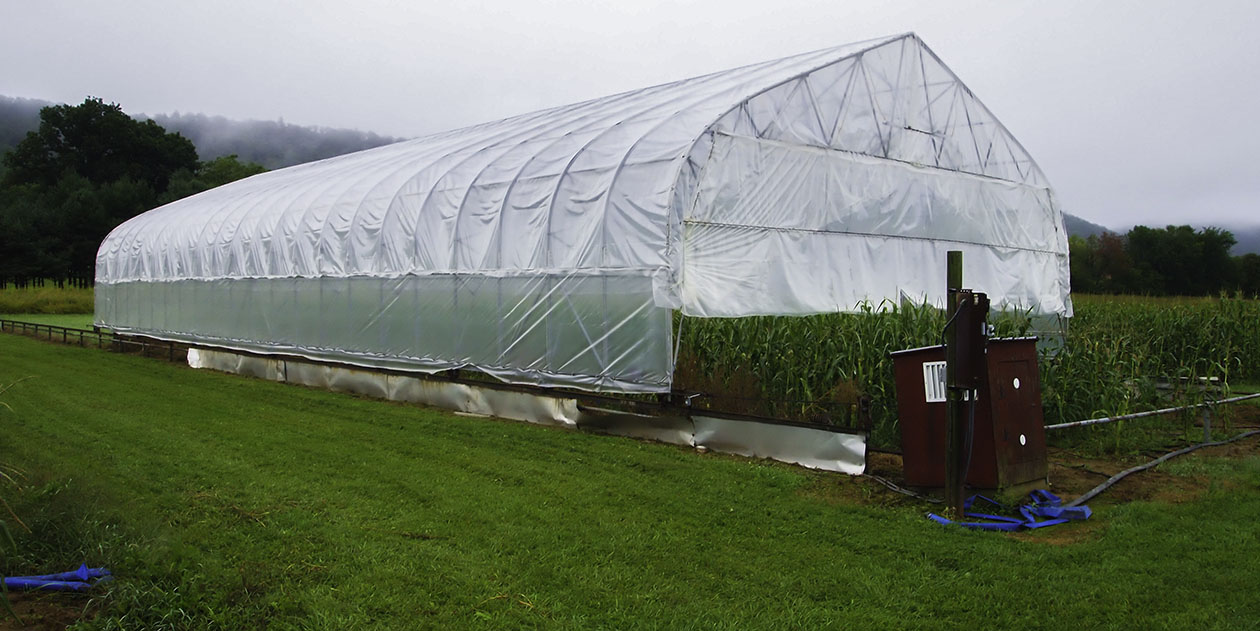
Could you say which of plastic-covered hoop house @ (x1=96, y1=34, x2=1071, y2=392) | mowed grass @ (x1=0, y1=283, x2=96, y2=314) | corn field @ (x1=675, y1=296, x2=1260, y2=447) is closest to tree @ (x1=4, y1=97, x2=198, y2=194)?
mowed grass @ (x1=0, y1=283, x2=96, y2=314)

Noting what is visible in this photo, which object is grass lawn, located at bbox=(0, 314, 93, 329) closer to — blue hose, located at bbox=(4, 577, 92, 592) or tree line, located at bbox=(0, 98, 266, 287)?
tree line, located at bbox=(0, 98, 266, 287)

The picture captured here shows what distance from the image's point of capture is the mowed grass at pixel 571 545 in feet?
14.4

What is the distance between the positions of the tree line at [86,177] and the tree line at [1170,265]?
55.1 metres

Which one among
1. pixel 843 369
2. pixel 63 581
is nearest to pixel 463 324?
pixel 843 369

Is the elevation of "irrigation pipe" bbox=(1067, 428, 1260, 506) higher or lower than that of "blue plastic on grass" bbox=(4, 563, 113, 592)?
lower

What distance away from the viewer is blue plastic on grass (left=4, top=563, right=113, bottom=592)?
4.36 metres

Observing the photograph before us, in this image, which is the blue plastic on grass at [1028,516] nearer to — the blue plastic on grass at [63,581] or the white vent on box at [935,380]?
the white vent on box at [935,380]

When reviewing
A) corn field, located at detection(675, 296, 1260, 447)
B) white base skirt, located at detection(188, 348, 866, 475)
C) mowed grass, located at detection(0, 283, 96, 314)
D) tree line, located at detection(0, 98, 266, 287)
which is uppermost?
tree line, located at detection(0, 98, 266, 287)

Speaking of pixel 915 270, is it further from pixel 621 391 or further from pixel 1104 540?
pixel 1104 540

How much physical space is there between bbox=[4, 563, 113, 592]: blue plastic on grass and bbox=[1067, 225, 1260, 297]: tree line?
46.7 m

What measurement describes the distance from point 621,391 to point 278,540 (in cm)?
478

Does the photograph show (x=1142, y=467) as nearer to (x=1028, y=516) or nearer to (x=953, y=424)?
(x=1028, y=516)

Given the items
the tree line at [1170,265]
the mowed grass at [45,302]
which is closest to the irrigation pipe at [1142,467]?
the tree line at [1170,265]

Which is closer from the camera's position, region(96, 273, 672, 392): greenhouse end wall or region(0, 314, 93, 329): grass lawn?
region(96, 273, 672, 392): greenhouse end wall
